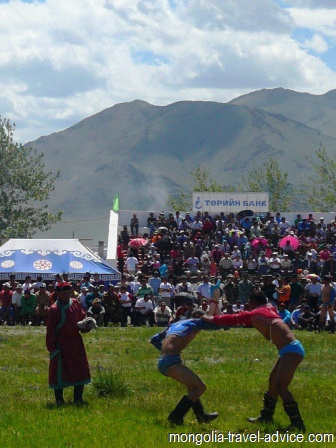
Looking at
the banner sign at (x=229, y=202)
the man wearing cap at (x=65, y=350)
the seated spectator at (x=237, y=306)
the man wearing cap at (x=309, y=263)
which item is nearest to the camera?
the man wearing cap at (x=65, y=350)

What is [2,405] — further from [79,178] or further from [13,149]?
[79,178]

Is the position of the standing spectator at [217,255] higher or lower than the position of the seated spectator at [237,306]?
higher

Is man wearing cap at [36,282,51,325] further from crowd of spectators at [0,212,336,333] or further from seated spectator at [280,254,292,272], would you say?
seated spectator at [280,254,292,272]

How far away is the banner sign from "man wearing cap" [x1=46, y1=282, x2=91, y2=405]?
105 ft

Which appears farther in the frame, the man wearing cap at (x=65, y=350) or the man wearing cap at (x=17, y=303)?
the man wearing cap at (x=17, y=303)

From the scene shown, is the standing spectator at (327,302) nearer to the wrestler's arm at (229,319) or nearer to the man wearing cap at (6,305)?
the man wearing cap at (6,305)

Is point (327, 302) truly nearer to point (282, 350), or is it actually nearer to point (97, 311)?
point (97, 311)

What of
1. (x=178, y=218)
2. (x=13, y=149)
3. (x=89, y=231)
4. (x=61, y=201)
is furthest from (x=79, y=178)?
(x=178, y=218)

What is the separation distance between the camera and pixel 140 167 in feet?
644

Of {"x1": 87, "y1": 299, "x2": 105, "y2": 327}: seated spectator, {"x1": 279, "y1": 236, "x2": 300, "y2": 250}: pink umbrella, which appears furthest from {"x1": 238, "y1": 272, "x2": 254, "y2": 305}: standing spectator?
{"x1": 279, "y1": 236, "x2": 300, "y2": 250}: pink umbrella

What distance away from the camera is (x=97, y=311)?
2606 centimetres

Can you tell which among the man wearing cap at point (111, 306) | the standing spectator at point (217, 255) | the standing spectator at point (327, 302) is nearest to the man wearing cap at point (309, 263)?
the standing spectator at point (217, 255)

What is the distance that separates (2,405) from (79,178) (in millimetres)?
180709

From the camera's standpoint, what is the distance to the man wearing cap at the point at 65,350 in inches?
474
